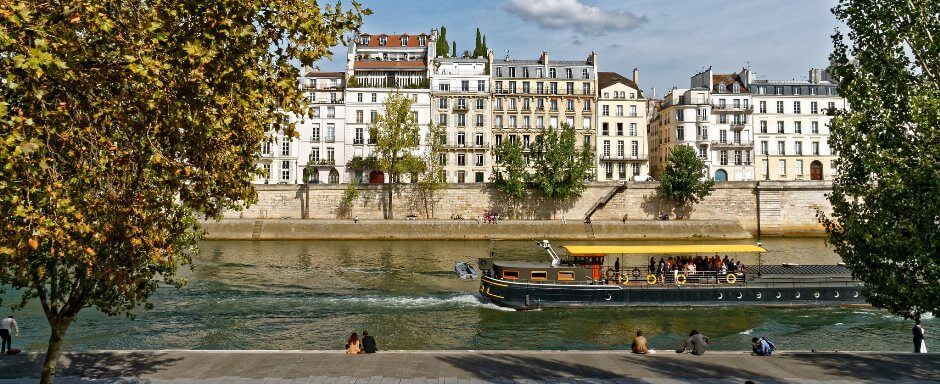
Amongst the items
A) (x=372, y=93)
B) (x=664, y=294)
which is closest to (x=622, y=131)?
(x=372, y=93)

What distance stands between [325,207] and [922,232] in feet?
205

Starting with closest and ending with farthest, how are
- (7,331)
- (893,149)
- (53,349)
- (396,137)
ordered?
(53,349) < (893,149) < (7,331) < (396,137)

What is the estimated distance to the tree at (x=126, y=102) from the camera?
8578mm

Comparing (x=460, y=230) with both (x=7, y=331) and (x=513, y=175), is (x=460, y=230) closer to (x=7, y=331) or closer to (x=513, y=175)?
(x=513, y=175)

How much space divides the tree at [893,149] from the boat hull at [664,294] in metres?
15.1

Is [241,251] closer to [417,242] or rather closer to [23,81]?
[417,242]

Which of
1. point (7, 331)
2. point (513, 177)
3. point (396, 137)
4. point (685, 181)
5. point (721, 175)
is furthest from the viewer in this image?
point (721, 175)

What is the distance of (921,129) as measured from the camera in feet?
50.0

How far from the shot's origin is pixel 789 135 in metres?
84.1

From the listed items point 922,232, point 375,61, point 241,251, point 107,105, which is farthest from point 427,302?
point 375,61

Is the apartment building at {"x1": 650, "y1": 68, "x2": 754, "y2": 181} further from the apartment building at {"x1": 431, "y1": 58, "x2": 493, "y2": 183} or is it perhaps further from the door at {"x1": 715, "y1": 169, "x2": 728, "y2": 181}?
the apartment building at {"x1": 431, "y1": 58, "x2": 493, "y2": 183}

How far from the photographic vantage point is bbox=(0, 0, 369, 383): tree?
28.1 ft

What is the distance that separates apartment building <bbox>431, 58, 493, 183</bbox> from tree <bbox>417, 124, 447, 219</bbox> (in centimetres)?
409

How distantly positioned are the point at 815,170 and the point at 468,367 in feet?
266
